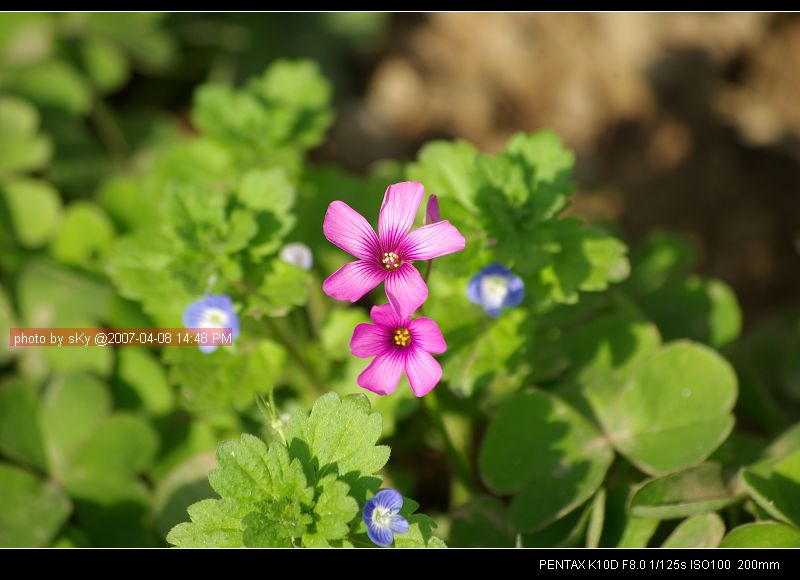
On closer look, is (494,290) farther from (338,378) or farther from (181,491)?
(181,491)

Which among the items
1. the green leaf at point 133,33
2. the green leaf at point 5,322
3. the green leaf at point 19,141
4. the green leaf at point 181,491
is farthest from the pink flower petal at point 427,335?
the green leaf at point 133,33

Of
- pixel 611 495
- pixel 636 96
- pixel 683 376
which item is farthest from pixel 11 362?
pixel 636 96

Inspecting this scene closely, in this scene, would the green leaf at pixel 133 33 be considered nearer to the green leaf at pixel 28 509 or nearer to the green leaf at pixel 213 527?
the green leaf at pixel 28 509

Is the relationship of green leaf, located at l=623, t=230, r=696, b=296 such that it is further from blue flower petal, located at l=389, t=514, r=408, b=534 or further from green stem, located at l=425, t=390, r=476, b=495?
blue flower petal, located at l=389, t=514, r=408, b=534

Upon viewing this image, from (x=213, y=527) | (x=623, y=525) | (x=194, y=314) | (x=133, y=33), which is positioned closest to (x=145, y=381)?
(x=194, y=314)

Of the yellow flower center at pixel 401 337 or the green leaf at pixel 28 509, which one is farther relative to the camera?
the green leaf at pixel 28 509

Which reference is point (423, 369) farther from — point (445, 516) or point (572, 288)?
point (445, 516)
